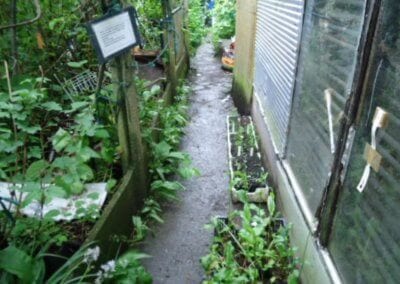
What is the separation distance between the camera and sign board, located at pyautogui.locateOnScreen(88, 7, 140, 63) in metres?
2.27

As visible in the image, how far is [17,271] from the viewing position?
5.33 ft

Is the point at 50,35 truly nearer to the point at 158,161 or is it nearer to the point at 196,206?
the point at 158,161

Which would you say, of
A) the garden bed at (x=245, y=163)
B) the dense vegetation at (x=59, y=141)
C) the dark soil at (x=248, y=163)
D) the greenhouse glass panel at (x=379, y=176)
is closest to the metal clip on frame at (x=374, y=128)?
the greenhouse glass panel at (x=379, y=176)

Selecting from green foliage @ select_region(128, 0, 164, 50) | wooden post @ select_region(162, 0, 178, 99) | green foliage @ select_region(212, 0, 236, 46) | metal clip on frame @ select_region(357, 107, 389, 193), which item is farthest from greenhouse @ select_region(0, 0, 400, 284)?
green foliage @ select_region(212, 0, 236, 46)

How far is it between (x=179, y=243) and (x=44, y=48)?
2.25 meters

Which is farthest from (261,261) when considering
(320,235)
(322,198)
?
(322,198)

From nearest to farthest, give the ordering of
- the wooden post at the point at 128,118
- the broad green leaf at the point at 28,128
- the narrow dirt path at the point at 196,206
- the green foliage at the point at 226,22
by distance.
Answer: the broad green leaf at the point at 28,128 → the wooden post at the point at 128,118 → the narrow dirt path at the point at 196,206 → the green foliage at the point at 226,22

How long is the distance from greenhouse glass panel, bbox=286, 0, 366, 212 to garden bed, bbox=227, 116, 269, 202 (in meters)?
0.65

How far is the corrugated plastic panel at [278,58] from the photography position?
288 cm

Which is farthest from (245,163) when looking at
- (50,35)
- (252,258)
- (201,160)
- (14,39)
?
(14,39)

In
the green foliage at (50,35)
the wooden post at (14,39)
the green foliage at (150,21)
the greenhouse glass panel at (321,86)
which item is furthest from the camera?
the green foliage at (150,21)

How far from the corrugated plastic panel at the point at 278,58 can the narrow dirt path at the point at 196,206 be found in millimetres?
929

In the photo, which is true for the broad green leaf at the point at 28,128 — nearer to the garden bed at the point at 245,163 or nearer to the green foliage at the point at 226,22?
the garden bed at the point at 245,163

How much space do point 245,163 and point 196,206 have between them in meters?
0.79
